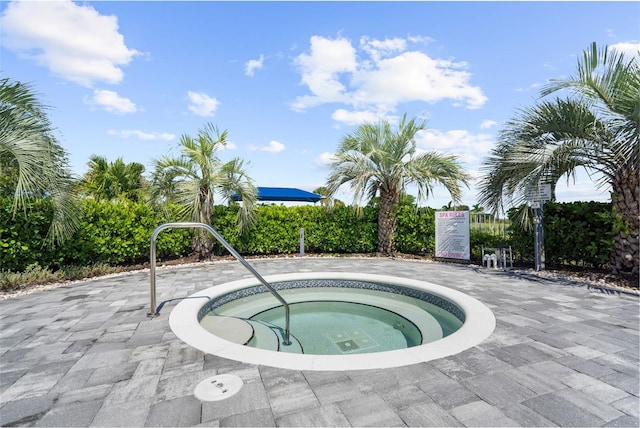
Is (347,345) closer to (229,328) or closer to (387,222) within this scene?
(229,328)

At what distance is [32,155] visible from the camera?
542 cm

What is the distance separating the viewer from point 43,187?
5910 mm

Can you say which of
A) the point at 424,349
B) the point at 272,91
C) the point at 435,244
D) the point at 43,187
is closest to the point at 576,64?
the point at 435,244

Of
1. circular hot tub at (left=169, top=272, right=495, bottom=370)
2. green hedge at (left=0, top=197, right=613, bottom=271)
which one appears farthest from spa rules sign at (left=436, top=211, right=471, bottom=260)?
circular hot tub at (left=169, top=272, right=495, bottom=370)

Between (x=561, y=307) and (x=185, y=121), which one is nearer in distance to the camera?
(x=561, y=307)

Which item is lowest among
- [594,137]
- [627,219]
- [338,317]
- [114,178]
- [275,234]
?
[338,317]

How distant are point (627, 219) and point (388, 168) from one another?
593 centimetres

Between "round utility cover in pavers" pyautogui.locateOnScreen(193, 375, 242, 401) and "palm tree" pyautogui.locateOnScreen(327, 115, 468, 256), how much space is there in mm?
7941

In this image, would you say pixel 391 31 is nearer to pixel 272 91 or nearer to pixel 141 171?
pixel 272 91

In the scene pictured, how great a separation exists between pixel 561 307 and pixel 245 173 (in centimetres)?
856

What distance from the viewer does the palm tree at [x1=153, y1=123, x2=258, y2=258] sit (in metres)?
8.99

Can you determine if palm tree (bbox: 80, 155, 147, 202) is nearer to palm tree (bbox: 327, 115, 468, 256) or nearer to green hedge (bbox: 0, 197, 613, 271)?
green hedge (bbox: 0, 197, 613, 271)

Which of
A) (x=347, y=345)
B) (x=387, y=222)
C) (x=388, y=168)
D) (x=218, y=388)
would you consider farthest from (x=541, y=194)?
(x=218, y=388)

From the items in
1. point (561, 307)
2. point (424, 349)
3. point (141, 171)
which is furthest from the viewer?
point (141, 171)
